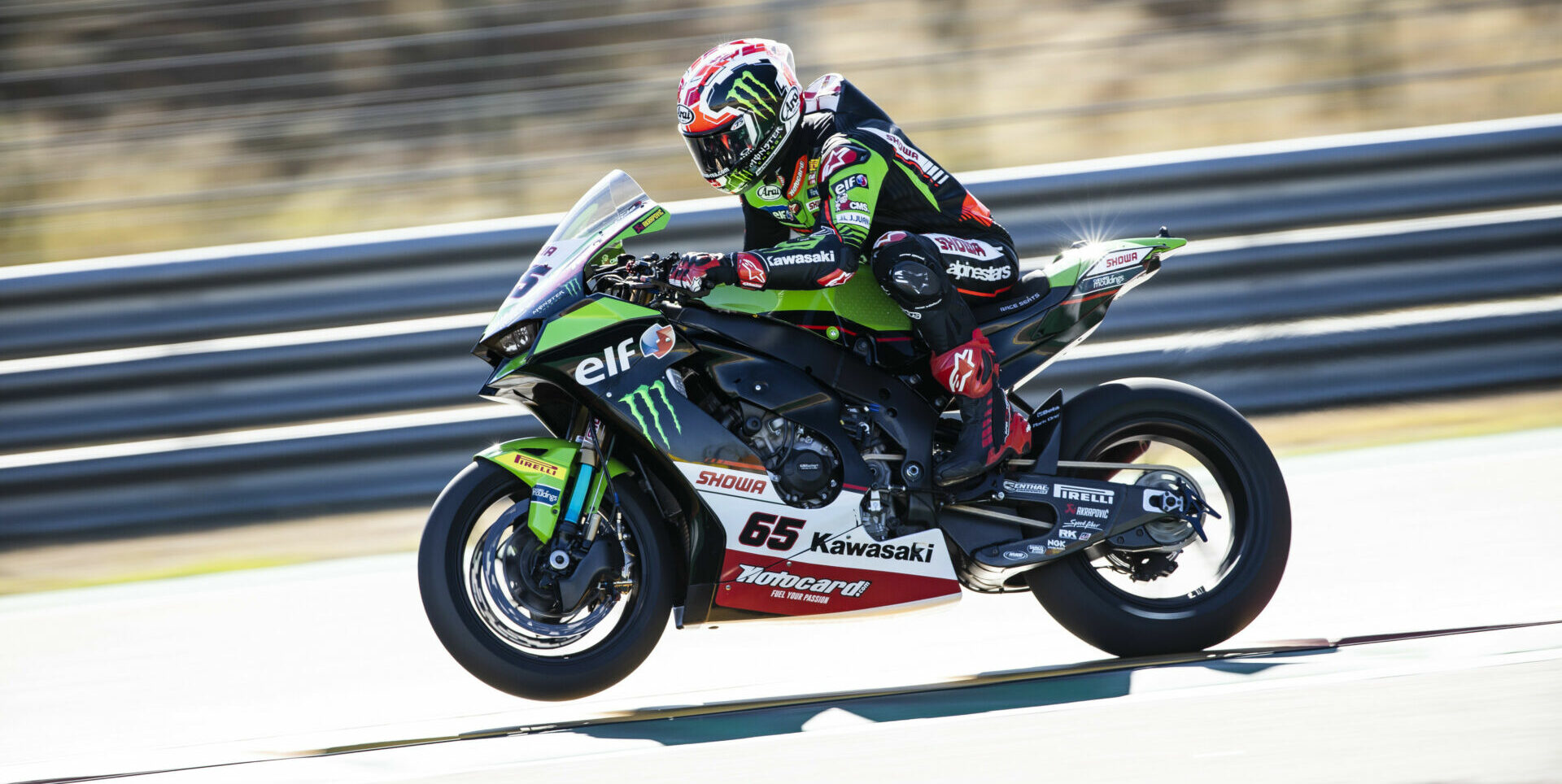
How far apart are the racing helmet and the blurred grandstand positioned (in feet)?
8.91

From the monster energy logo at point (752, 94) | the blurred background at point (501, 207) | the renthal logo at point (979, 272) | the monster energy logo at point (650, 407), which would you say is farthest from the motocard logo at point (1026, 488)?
the blurred background at point (501, 207)

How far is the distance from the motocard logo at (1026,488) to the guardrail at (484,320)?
→ 7.16ft

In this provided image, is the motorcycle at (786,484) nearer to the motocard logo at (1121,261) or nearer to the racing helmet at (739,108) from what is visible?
the motocard logo at (1121,261)

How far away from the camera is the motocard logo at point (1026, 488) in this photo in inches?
168

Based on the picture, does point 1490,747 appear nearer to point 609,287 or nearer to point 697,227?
point 609,287

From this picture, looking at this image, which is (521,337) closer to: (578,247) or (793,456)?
(578,247)

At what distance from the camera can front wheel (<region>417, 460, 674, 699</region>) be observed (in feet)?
13.1

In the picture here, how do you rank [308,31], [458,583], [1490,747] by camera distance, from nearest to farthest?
1. [1490,747]
2. [458,583]
3. [308,31]

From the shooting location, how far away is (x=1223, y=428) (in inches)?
169

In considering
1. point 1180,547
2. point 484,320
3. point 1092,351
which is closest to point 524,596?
point 1180,547

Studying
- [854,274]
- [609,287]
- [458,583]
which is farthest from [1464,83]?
[458,583]

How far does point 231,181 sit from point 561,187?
1.58m

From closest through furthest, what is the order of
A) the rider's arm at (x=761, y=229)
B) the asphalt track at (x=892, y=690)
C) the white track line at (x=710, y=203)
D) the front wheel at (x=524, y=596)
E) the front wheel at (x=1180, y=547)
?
the asphalt track at (x=892, y=690)
the front wheel at (x=524, y=596)
the front wheel at (x=1180, y=547)
the rider's arm at (x=761, y=229)
the white track line at (x=710, y=203)

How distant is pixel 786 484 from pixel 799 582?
262 mm
